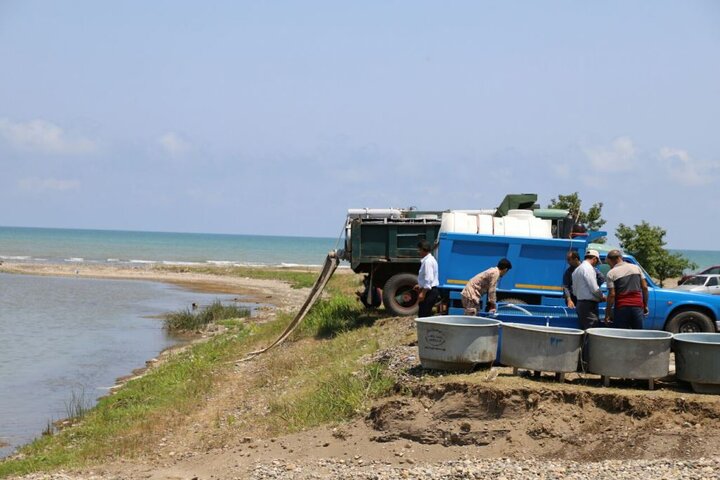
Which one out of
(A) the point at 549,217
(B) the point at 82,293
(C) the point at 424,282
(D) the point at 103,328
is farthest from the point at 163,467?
(B) the point at 82,293

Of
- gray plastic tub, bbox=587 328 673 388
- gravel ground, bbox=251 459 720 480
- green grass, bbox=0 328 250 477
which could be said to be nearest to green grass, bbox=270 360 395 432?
gravel ground, bbox=251 459 720 480

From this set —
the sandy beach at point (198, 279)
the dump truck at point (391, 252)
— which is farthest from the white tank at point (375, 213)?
the sandy beach at point (198, 279)

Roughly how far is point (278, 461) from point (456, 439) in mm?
2042

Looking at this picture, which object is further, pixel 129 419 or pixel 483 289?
pixel 129 419

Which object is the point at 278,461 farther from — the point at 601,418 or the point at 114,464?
the point at 601,418

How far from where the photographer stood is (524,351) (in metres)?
10.5

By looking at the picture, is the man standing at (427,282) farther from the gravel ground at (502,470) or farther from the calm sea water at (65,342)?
the calm sea water at (65,342)

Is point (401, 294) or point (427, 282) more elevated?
point (427, 282)

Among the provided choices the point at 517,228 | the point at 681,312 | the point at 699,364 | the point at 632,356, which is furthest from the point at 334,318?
the point at 699,364

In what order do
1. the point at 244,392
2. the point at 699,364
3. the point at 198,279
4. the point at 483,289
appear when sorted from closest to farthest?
1. the point at 699,364
2. the point at 483,289
3. the point at 244,392
4. the point at 198,279

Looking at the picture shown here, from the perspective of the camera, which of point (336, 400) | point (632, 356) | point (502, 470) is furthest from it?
point (336, 400)

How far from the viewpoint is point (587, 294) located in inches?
467

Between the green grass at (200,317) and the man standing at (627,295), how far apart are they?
1755 centimetres

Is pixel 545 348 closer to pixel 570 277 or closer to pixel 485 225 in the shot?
pixel 570 277
